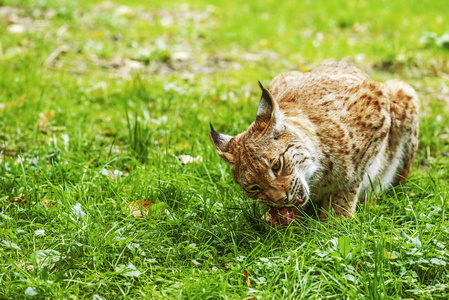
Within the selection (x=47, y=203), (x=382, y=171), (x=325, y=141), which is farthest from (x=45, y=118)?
(x=382, y=171)

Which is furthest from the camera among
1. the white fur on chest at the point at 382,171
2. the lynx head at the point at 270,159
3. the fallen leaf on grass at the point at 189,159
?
the fallen leaf on grass at the point at 189,159

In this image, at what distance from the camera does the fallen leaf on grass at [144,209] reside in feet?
10.5

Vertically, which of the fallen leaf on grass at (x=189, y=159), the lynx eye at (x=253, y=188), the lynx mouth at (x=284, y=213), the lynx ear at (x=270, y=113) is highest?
the lynx ear at (x=270, y=113)

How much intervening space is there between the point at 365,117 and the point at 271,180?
3.28 ft

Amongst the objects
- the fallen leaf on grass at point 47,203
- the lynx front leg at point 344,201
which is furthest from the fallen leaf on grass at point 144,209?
the lynx front leg at point 344,201

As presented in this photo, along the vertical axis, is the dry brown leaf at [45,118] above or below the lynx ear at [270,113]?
below

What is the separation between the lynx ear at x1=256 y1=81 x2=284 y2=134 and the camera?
3.05 m

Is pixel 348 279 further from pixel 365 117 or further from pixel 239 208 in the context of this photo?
pixel 365 117

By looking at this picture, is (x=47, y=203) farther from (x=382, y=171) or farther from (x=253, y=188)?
(x=382, y=171)

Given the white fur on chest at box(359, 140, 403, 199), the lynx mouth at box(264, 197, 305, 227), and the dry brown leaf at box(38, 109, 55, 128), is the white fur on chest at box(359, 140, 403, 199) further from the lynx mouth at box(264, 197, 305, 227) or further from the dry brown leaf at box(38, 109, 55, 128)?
the dry brown leaf at box(38, 109, 55, 128)

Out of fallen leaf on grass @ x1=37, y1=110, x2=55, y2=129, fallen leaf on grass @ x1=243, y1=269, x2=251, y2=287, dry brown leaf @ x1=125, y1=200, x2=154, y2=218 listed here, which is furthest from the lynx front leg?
fallen leaf on grass @ x1=37, y1=110, x2=55, y2=129

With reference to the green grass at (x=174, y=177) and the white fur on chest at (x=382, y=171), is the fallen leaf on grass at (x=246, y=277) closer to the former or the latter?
the green grass at (x=174, y=177)

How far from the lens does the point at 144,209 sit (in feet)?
10.9

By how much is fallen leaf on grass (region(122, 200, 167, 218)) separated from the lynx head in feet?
1.87
